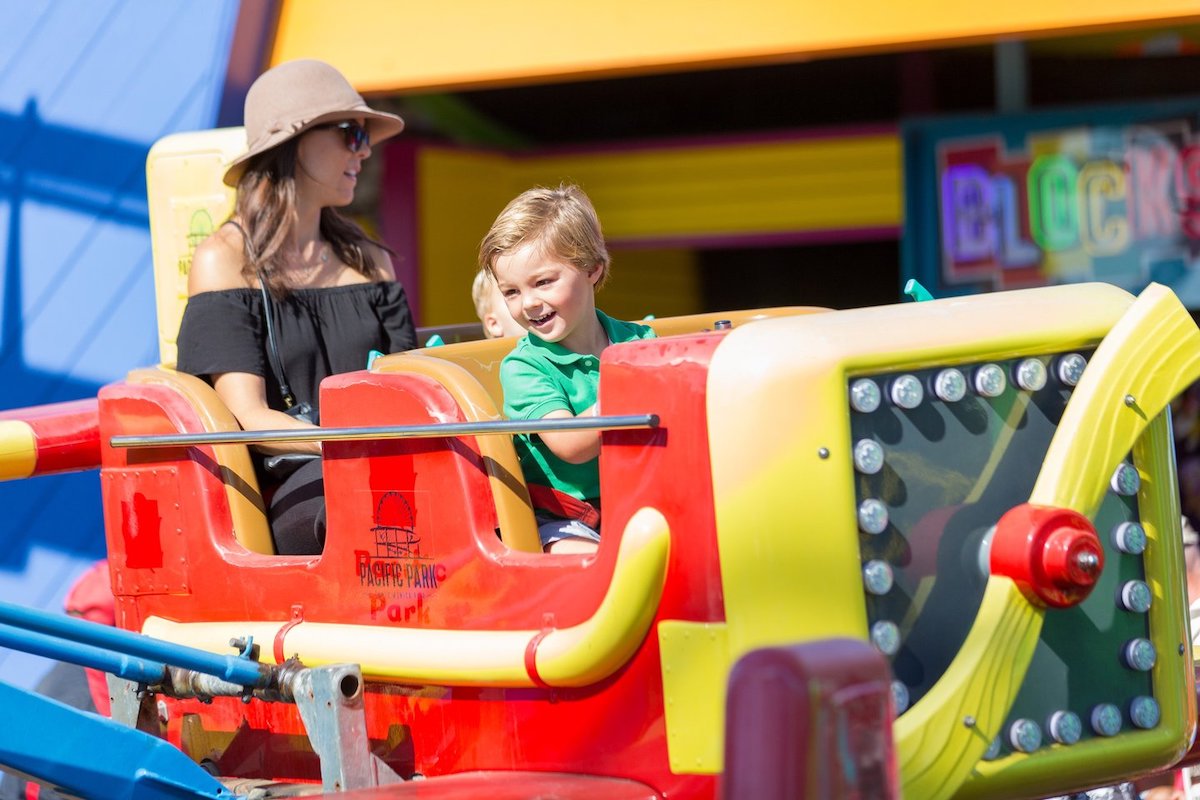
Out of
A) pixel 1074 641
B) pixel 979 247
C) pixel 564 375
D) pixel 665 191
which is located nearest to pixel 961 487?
pixel 1074 641

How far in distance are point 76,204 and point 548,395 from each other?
348cm

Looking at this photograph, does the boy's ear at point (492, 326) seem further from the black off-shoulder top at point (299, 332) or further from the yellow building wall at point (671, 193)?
the yellow building wall at point (671, 193)

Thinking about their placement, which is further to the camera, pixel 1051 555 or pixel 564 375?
pixel 564 375

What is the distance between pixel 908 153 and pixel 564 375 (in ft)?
16.0

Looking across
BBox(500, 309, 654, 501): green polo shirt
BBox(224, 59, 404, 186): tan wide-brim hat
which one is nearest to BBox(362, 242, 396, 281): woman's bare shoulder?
BBox(224, 59, 404, 186): tan wide-brim hat

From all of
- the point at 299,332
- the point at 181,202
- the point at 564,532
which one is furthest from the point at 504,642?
the point at 181,202

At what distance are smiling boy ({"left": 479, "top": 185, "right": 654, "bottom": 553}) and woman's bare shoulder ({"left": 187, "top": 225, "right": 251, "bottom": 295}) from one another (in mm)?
875

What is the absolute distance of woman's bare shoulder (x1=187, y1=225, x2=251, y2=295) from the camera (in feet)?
11.4

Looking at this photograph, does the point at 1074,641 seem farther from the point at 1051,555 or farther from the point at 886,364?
the point at 886,364

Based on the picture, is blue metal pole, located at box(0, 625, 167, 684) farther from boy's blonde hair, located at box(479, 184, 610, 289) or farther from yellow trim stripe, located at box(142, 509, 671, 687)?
boy's blonde hair, located at box(479, 184, 610, 289)

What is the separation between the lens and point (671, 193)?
8.38 meters

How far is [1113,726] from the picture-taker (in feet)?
7.93

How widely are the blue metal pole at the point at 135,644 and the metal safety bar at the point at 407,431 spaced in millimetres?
383

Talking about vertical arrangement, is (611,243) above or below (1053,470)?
above
